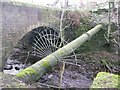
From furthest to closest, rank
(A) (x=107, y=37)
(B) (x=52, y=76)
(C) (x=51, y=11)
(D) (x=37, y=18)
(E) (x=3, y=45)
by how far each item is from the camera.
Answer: (A) (x=107, y=37)
(C) (x=51, y=11)
(D) (x=37, y=18)
(B) (x=52, y=76)
(E) (x=3, y=45)

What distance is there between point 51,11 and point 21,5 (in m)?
2.51

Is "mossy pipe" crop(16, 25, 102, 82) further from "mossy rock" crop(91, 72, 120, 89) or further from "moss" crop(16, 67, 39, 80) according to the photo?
"mossy rock" crop(91, 72, 120, 89)

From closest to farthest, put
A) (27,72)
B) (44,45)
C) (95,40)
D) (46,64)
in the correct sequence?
(27,72), (46,64), (44,45), (95,40)

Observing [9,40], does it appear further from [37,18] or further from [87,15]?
[87,15]

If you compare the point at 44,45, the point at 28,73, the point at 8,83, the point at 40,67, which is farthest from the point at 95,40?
the point at 8,83

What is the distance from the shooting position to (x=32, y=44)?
920 cm

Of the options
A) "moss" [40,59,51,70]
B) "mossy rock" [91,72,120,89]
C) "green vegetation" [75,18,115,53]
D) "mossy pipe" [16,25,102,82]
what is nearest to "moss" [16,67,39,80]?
"mossy pipe" [16,25,102,82]

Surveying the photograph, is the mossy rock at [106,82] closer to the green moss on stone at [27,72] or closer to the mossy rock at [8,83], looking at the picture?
the mossy rock at [8,83]

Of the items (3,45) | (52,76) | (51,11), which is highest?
(51,11)

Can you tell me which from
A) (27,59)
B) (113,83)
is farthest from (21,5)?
(113,83)

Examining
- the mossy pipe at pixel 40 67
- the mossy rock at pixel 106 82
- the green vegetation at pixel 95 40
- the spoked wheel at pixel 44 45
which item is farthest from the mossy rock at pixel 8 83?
the green vegetation at pixel 95 40

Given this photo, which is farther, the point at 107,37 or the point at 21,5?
the point at 107,37

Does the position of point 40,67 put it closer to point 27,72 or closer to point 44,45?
point 27,72

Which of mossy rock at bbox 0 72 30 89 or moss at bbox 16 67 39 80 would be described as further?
moss at bbox 16 67 39 80
